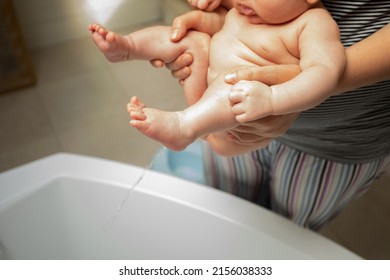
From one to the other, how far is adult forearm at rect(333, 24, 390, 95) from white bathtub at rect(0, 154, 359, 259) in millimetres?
343

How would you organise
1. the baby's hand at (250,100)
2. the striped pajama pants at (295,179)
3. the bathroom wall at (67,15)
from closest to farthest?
the baby's hand at (250,100), the striped pajama pants at (295,179), the bathroom wall at (67,15)

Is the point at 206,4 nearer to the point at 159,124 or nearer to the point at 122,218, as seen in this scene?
the point at 159,124

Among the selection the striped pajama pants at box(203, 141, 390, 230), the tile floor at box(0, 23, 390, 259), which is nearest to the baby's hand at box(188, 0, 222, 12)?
the striped pajama pants at box(203, 141, 390, 230)

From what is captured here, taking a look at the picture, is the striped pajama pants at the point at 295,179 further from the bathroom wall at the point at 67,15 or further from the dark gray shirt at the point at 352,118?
the bathroom wall at the point at 67,15

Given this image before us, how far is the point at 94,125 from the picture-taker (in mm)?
1484

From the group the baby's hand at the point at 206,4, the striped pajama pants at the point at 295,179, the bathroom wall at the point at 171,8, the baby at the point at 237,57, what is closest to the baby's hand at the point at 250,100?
the baby at the point at 237,57

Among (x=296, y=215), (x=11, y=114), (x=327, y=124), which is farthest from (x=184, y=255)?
(x=11, y=114)

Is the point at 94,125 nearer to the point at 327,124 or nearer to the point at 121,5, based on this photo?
the point at 121,5

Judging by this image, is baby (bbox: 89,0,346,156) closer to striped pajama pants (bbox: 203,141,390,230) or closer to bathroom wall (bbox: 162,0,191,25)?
striped pajama pants (bbox: 203,141,390,230)

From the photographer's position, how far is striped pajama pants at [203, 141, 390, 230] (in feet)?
2.40

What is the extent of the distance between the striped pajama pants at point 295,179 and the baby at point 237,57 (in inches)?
6.4

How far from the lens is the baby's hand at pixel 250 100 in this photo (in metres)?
0.43

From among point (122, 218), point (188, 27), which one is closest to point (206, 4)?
point (188, 27)

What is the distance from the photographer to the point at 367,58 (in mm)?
484
